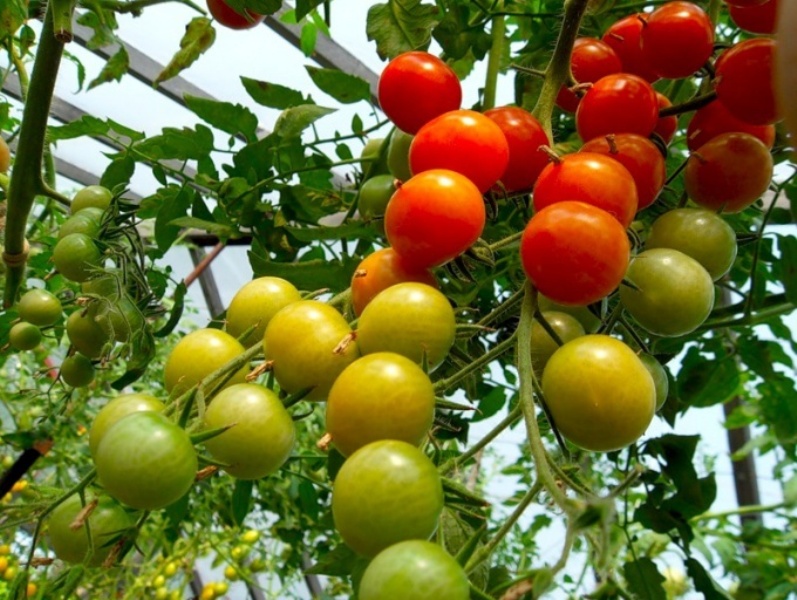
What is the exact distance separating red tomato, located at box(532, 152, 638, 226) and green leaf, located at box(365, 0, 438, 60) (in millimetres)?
294

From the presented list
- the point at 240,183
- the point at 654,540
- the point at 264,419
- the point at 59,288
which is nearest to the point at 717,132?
the point at 264,419

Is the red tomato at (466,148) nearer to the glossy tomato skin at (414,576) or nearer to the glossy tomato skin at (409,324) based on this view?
the glossy tomato skin at (409,324)

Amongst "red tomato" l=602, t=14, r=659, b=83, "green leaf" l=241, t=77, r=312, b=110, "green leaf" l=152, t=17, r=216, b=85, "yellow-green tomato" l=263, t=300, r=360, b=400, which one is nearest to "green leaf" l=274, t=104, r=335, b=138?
"green leaf" l=241, t=77, r=312, b=110

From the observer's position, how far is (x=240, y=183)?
28.5 inches

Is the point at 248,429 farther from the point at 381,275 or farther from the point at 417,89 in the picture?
the point at 417,89

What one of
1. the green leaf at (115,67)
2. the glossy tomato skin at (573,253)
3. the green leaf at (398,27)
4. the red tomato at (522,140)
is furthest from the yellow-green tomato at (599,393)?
the green leaf at (115,67)

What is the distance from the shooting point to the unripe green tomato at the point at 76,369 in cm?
74

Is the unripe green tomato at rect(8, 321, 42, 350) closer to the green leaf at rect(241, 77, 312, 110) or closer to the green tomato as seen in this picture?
the green leaf at rect(241, 77, 312, 110)

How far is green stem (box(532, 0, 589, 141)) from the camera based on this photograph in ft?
1.33

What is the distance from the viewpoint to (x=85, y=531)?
0.37 metres

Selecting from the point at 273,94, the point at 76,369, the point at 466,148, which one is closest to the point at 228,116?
the point at 273,94

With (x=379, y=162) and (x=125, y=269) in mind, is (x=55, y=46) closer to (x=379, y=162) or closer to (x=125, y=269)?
(x=125, y=269)

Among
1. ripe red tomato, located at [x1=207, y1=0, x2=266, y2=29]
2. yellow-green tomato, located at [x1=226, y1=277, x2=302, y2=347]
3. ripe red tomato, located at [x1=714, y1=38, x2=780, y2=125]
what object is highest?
ripe red tomato, located at [x1=207, y1=0, x2=266, y2=29]

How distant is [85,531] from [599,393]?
10.1 inches
